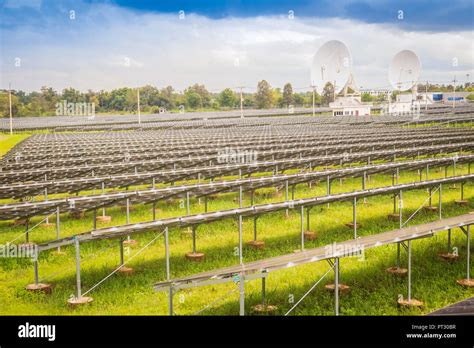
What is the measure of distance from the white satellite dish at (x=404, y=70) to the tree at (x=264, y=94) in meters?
52.3

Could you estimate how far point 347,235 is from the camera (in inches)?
531

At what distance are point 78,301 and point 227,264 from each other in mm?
3219

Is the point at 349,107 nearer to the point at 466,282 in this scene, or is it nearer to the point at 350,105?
the point at 350,105

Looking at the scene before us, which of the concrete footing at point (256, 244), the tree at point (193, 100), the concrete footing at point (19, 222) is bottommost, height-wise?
the concrete footing at point (256, 244)

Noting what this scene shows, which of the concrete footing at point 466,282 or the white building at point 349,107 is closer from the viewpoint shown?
the concrete footing at point 466,282

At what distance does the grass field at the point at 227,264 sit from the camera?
31.0 ft

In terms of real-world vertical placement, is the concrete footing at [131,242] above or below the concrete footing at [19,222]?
below

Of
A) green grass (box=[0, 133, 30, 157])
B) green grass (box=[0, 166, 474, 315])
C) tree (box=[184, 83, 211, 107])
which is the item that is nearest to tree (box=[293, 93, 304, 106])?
tree (box=[184, 83, 211, 107])

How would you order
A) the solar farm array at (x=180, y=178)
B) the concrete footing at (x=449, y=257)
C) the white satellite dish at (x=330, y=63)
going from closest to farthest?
the solar farm array at (x=180, y=178) → the concrete footing at (x=449, y=257) → the white satellite dish at (x=330, y=63)
